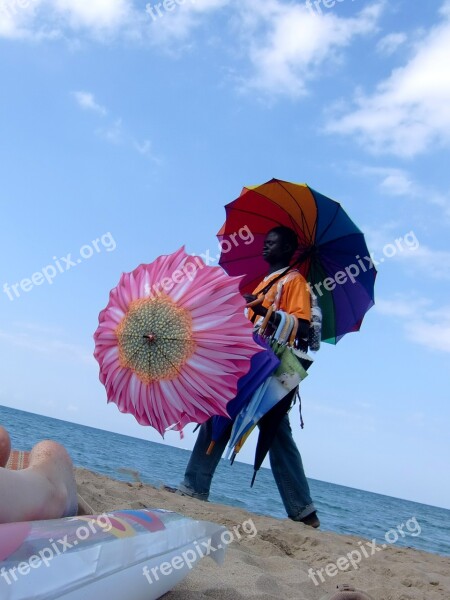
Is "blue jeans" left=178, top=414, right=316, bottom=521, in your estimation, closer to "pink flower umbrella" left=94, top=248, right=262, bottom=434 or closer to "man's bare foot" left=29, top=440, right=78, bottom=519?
"pink flower umbrella" left=94, top=248, right=262, bottom=434

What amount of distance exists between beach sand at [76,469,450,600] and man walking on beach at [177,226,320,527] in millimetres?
159

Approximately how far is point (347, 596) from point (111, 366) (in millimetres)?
1740

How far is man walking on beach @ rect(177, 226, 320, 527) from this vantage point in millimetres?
4184

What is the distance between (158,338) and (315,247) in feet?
6.39

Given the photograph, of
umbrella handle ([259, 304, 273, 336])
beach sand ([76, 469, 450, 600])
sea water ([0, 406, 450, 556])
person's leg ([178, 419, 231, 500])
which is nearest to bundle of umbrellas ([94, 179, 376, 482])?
umbrella handle ([259, 304, 273, 336])

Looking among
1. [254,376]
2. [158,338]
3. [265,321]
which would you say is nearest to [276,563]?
[254,376]

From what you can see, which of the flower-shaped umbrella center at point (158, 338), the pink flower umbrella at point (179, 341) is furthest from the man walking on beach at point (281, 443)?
the flower-shaped umbrella center at point (158, 338)

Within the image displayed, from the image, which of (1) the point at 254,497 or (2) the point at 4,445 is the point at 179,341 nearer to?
(2) the point at 4,445

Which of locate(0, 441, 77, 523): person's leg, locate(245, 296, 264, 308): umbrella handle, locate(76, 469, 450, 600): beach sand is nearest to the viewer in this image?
locate(0, 441, 77, 523): person's leg

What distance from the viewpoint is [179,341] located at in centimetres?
305

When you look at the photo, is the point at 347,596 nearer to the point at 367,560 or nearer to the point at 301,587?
the point at 301,587

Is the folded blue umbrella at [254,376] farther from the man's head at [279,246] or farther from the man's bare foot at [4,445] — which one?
the man's bare foot at [4,445]

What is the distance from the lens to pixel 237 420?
153 inches

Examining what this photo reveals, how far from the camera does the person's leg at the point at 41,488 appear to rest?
1600mm
